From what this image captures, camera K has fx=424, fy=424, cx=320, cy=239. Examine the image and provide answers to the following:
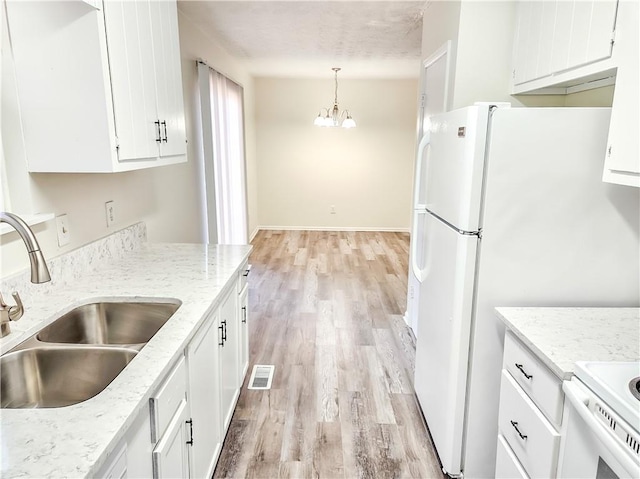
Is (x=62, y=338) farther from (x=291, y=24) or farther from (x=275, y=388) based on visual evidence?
(x=291, y=24)

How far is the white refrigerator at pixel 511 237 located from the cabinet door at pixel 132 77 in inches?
51.1

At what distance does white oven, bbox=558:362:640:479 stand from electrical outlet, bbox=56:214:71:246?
188cm

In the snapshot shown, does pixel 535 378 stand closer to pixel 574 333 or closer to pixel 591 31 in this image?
pixel 574 333

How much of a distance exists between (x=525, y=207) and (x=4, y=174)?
1898mm

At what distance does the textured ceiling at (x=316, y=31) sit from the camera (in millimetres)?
3061

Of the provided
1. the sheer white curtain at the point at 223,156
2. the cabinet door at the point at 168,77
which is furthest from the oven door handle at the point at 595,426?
the sheer white curtain at the point at 223,156

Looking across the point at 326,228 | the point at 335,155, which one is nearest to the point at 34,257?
the point at 335,155

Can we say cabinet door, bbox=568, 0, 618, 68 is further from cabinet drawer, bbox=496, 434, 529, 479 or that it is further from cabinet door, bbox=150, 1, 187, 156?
cabinet door, bbox=150, 1, 187, 156

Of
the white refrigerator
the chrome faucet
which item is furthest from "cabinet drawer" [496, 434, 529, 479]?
the chrome faucet

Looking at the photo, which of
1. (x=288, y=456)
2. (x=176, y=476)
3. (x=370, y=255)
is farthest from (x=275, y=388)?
(x=370, y=255)

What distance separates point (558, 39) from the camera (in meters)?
1.82

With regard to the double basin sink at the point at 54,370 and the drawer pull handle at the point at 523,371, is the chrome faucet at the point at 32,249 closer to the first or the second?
the double basin sink at the point at 54,370

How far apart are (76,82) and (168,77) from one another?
682 mm

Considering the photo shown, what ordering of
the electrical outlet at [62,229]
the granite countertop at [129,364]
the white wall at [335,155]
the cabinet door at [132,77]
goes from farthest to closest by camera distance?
1. the white wall at [335,155]
2. the electrical outlet at [62,229]
3. the cabinet door at [132,77]
4. the granite countertop at [129,364]
